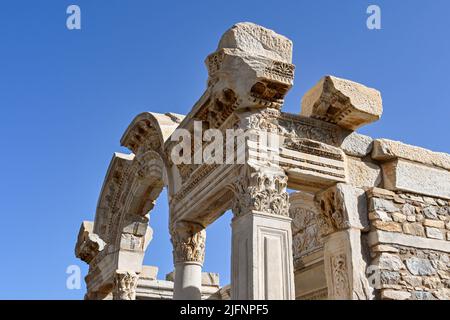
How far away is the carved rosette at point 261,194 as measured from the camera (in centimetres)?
611

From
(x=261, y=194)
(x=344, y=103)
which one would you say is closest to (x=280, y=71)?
(x=344, y=103)

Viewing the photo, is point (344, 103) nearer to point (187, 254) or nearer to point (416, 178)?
point (416, 178)

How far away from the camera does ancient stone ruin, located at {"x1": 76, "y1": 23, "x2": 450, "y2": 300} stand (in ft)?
20.1

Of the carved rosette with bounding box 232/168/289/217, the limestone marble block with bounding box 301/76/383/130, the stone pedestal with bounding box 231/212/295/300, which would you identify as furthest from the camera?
the limestone marble block with bounding box 301/76/383/130

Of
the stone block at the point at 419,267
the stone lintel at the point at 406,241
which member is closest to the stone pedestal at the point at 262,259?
the stone lintel at the point at 406,241

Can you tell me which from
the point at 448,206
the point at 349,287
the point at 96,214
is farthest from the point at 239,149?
the point at 96,214

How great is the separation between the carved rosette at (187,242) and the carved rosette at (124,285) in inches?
94.8

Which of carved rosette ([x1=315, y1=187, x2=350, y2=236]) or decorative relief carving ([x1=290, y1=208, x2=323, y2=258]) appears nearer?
carved rosette ([x1=315, y1=187, x2=350, y2=236])

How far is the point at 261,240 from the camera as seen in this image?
597 cm

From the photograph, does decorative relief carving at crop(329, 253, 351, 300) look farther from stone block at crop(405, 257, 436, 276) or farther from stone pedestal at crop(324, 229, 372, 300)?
stone block at crop(405, 257, 436, 276)

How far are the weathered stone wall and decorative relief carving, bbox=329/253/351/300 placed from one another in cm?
35

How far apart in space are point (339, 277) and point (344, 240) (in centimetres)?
44

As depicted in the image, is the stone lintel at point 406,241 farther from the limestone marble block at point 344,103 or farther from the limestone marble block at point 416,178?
the limestone marble block at point 344,103

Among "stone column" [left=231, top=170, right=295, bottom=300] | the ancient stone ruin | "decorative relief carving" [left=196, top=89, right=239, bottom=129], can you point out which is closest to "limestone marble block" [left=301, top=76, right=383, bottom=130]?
the ancient stone ruin
